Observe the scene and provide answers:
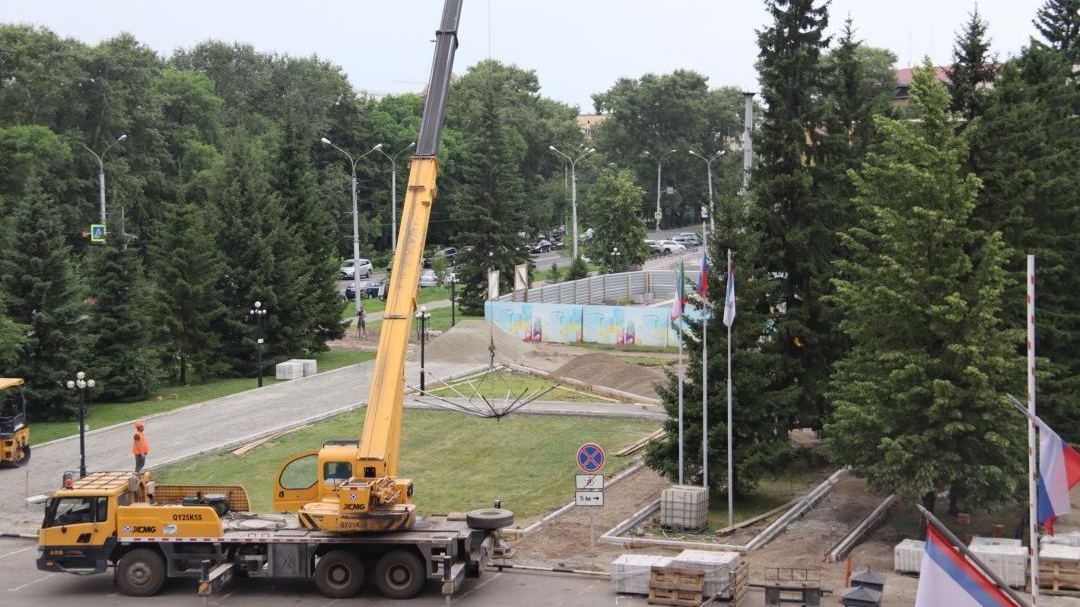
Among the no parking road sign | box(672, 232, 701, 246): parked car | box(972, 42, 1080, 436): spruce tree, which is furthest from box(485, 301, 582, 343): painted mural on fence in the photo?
box(672, 232, 701, 246): parked car

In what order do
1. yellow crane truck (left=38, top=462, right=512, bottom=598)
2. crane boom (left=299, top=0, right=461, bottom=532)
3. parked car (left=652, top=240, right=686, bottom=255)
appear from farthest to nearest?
1. parked car (left=652, top=240, right=686, bottom=255)
2. yellow crane truck (left=38, top=462, right=512, bottom=598)
3. crane boom (left=299, top=0, right=461, bottom=532)

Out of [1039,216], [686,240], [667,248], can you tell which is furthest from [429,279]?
[1039,216]

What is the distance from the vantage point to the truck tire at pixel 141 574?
25.5 meters

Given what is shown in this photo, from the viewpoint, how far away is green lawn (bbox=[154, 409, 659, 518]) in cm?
3447

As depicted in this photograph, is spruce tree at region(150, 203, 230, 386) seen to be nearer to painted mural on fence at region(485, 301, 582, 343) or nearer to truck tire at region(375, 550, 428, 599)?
painted mural on fence at region(485, 301, 582, 343)

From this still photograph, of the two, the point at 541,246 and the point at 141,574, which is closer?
the point at 141,574

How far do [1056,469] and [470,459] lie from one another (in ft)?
85.3

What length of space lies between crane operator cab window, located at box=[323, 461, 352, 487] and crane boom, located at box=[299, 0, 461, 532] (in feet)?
0.80

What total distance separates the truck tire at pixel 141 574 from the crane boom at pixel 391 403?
3103 mm

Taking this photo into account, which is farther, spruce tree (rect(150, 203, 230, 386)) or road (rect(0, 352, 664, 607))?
spruce tree (rect(150, 203, 230, 386))

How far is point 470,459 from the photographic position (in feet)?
128

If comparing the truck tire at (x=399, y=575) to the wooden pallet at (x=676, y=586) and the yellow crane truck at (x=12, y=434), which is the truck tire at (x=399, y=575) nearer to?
the wooden pallet at (x=676, y=586)

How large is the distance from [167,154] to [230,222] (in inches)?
1429

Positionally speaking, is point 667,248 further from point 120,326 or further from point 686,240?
point 120,326
